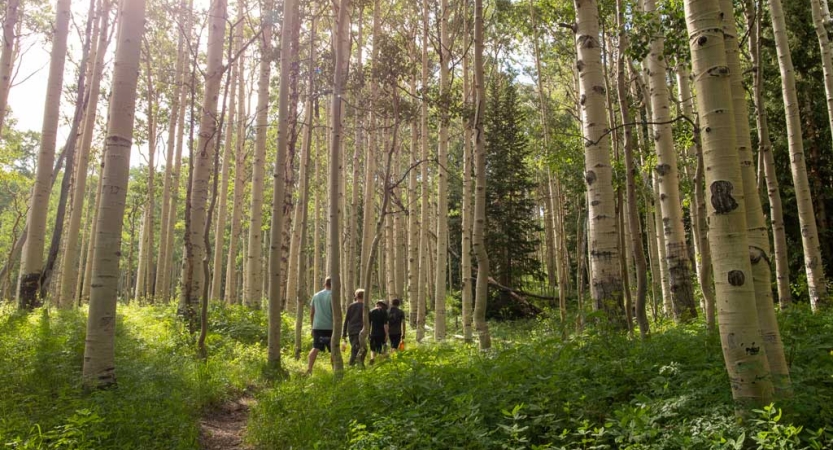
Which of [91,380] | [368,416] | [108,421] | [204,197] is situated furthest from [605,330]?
[204,197]

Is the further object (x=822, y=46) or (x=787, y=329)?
(x=822, y=46)

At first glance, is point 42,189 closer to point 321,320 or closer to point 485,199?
point 321,320

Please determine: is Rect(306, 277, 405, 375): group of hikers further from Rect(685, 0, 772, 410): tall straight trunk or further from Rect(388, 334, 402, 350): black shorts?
Rect(685, 0, 772, 410): tall straight trunk

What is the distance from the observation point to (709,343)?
14.9ft

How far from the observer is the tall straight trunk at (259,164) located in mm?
11188

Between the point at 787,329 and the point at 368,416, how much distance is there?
177 inches

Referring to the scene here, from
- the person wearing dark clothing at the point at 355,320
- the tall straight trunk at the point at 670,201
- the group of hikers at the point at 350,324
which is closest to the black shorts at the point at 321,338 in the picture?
the group of hikers at the point at 350,324

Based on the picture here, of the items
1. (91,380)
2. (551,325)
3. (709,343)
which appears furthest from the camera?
(551,325)

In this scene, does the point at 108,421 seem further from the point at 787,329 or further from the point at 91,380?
the point at 787,329

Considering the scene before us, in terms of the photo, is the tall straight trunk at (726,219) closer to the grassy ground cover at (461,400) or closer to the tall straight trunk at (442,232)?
the grassy ground cover at (461,400)

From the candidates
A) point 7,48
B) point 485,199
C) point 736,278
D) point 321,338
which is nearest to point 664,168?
point 485,199

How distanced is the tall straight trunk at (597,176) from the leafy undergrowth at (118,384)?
14.2 ft

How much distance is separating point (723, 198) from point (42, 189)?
37.9 feet

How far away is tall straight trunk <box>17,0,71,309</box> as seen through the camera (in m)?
9.74
